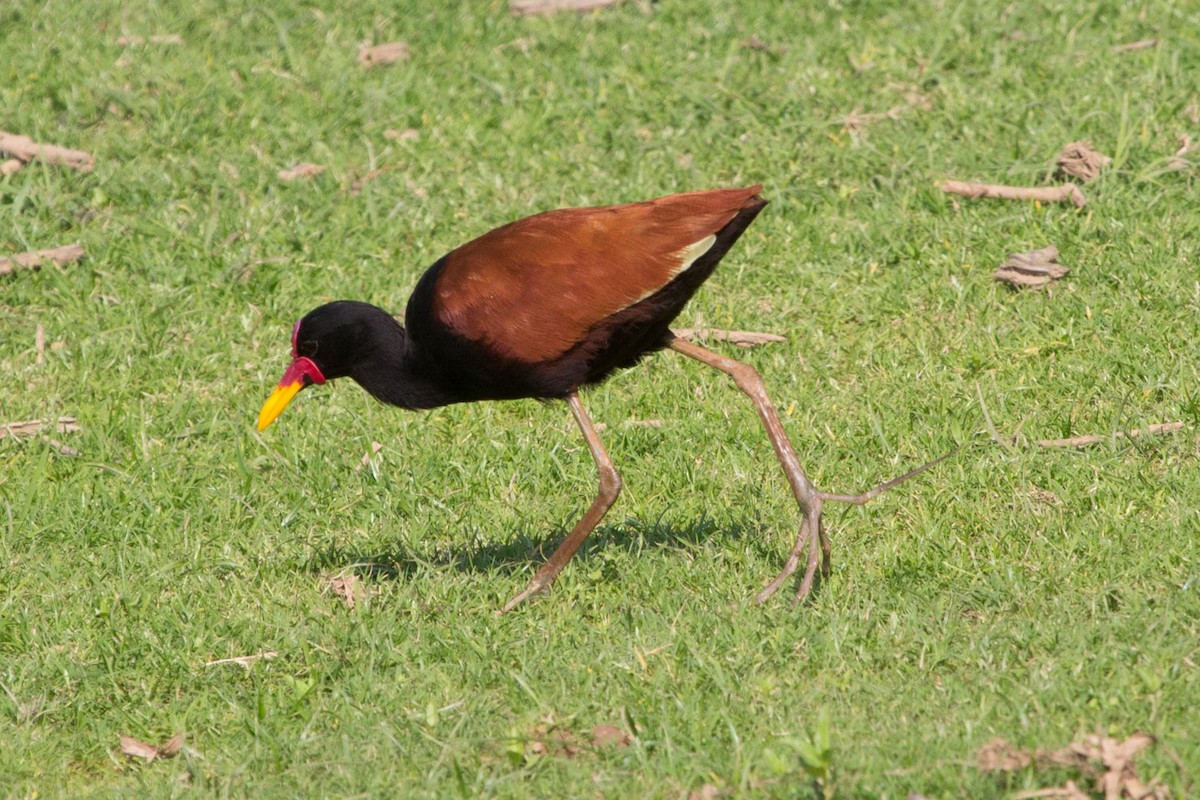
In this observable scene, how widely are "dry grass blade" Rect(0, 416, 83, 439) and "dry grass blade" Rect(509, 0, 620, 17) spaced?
4.47 metres

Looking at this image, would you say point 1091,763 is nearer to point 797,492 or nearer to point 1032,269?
point 797,492

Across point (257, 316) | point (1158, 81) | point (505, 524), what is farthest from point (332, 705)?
point (1158, 81)

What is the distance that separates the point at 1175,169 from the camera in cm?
743

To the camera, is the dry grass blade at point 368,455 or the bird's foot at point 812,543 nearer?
the bird's foot at point 812,543

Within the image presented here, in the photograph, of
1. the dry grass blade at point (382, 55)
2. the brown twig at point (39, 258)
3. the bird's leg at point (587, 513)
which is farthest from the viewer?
the dry grass blade at point (382, 55)

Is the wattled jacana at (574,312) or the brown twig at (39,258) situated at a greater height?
the wattled jacana at (574,312)

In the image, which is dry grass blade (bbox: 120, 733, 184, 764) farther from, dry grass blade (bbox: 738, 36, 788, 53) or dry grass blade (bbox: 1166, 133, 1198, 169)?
dry grass blade (bbox: 738, 36, 788, 53)

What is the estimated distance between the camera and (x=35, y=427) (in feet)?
22.1

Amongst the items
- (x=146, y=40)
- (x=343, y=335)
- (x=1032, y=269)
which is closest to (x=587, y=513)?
(x=343, y=335)

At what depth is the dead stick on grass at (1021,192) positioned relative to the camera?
7.42 metres

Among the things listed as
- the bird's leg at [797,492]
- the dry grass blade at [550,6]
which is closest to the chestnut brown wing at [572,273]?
the bird's leg at [797,492]

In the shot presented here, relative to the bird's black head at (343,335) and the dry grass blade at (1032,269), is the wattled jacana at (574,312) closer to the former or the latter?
the bird's black head at (343,335)

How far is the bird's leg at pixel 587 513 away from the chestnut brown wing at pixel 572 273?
1.13ft

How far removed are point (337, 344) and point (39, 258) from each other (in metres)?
2.77
